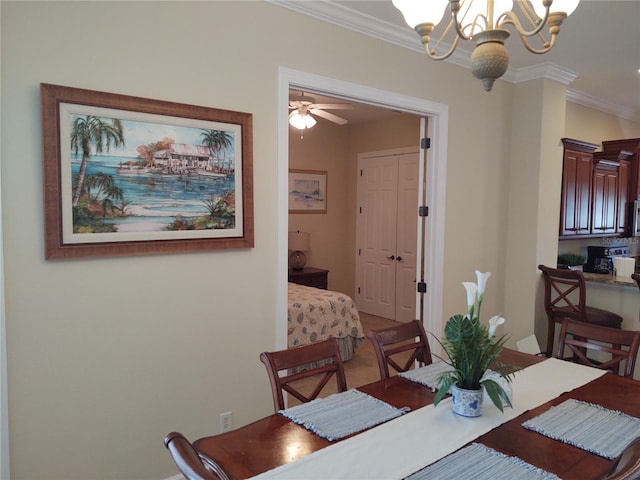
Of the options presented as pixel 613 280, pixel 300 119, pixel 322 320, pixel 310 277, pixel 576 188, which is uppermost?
pixel 300 119

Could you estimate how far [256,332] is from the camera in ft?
8.71

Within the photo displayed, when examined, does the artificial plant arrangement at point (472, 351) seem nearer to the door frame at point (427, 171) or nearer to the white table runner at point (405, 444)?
the white table runner at point (405, 444)

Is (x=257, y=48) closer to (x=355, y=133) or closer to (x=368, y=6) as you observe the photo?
(x=368, y=6)

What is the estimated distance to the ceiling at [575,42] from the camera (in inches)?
111

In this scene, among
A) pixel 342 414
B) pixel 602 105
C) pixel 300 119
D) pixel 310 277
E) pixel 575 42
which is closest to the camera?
pixel 342 414

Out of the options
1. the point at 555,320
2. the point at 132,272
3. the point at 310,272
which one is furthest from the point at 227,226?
the point at 310,272

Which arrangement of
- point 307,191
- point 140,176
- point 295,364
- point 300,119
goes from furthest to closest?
point 307,191, point 300,119, point 140,176, point 295,364

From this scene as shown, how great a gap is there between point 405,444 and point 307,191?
5.24 meters

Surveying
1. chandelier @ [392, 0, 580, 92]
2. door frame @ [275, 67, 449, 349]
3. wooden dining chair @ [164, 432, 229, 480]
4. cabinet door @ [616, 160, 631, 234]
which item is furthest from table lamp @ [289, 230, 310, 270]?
wooden dining chair @ [164, 432, 229, 480]

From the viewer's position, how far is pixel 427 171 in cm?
370

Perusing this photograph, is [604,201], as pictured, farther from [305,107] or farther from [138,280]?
[138,280]

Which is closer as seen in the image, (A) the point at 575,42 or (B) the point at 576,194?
(A) the point at 575,42

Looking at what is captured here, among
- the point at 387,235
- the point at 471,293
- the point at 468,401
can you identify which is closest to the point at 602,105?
the point at 387,235

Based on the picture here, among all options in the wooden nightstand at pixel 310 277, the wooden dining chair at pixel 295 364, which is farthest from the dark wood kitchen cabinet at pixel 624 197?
the wooden dining chair at pixel 295 364
